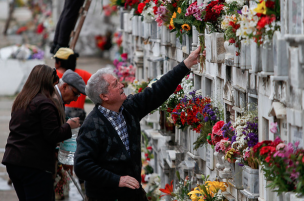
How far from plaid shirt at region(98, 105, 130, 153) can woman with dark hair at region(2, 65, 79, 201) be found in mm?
856

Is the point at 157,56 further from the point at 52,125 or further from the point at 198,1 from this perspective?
the point at 52,125

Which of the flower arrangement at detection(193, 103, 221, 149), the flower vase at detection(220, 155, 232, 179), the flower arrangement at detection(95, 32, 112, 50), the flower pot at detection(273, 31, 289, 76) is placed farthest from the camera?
the flower arrangement at detection(95, 32, 112, 50)

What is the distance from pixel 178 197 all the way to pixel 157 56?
9.09ft

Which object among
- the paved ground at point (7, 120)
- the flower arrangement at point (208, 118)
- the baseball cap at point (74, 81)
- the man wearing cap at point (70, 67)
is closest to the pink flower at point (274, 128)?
the flower arrangement at point (208, 118)

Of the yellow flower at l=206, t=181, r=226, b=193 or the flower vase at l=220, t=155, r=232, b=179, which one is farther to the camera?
the yellow flower at l=206, t=181, r=226, b=193

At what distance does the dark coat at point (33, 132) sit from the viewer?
5039 millimetres

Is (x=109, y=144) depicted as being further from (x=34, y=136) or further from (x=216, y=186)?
(x=216, y=186)

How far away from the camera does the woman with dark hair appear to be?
16.6ft

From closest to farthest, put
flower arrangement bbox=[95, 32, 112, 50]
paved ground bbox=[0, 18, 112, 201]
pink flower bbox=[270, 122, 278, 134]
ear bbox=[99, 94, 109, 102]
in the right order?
pink flower bbox=[270, 122, 278, 134], ear bbox=[99, 94, 109, 102], paved ground bbox=[0, 18, 112, 201], flower arrangement bbox=[95, 32, 112, 50]

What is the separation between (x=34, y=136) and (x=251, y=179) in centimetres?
207

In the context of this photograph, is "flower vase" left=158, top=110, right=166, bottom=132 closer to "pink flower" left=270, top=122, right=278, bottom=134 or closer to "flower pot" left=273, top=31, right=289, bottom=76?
"pink flower" left=270, top=122, right=278, bottom=134

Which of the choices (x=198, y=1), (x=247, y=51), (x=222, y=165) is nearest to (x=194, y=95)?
(x=198, y=1)

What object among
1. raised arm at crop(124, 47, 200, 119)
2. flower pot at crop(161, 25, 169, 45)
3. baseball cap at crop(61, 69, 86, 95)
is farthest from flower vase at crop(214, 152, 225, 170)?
flower pot at crop(161, 25, 169, 45)

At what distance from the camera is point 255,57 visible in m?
3.79
